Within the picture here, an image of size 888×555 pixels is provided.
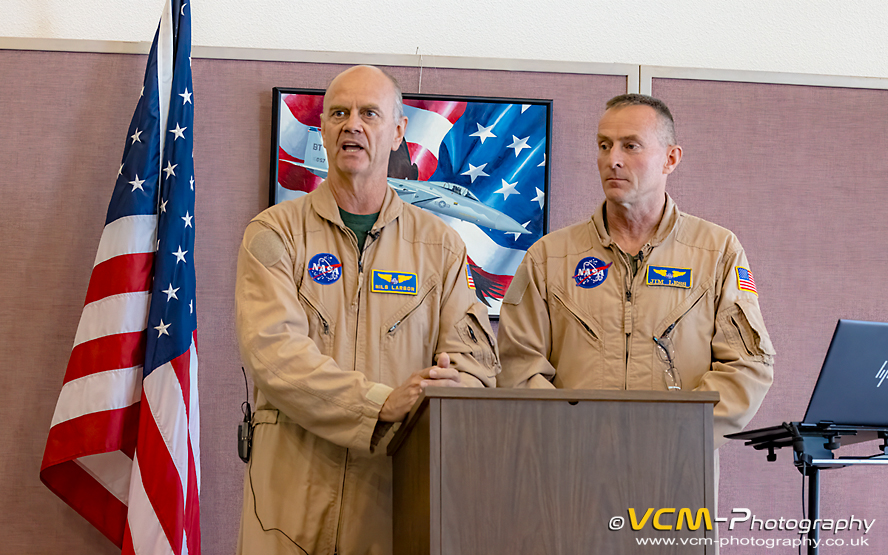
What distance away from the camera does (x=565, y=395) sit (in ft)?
4.20

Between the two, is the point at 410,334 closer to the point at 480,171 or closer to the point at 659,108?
the point at 659,108

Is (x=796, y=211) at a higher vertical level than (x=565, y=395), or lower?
higher

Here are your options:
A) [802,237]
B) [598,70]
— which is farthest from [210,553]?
[802,237]

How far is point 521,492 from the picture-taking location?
1250 millimetres

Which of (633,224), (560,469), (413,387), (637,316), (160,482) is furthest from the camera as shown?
(160,482)

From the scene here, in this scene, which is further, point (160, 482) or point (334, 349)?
point (160, 482)

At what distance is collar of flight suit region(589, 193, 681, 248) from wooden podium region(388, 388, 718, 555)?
3.22 ft

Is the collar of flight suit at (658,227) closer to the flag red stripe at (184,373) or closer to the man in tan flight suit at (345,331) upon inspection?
the man in tan flight suit at (345,331)

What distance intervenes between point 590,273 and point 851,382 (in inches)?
27.1

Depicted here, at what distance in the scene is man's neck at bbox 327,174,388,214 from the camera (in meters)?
2.09

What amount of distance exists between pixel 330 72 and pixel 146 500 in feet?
5.33

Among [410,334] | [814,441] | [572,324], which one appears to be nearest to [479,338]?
[410,334]

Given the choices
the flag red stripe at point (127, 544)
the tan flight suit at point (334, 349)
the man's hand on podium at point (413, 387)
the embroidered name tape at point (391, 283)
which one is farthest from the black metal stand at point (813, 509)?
the flag red stripe at point (127, 544)

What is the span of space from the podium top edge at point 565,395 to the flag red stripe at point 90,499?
5.86 ft
